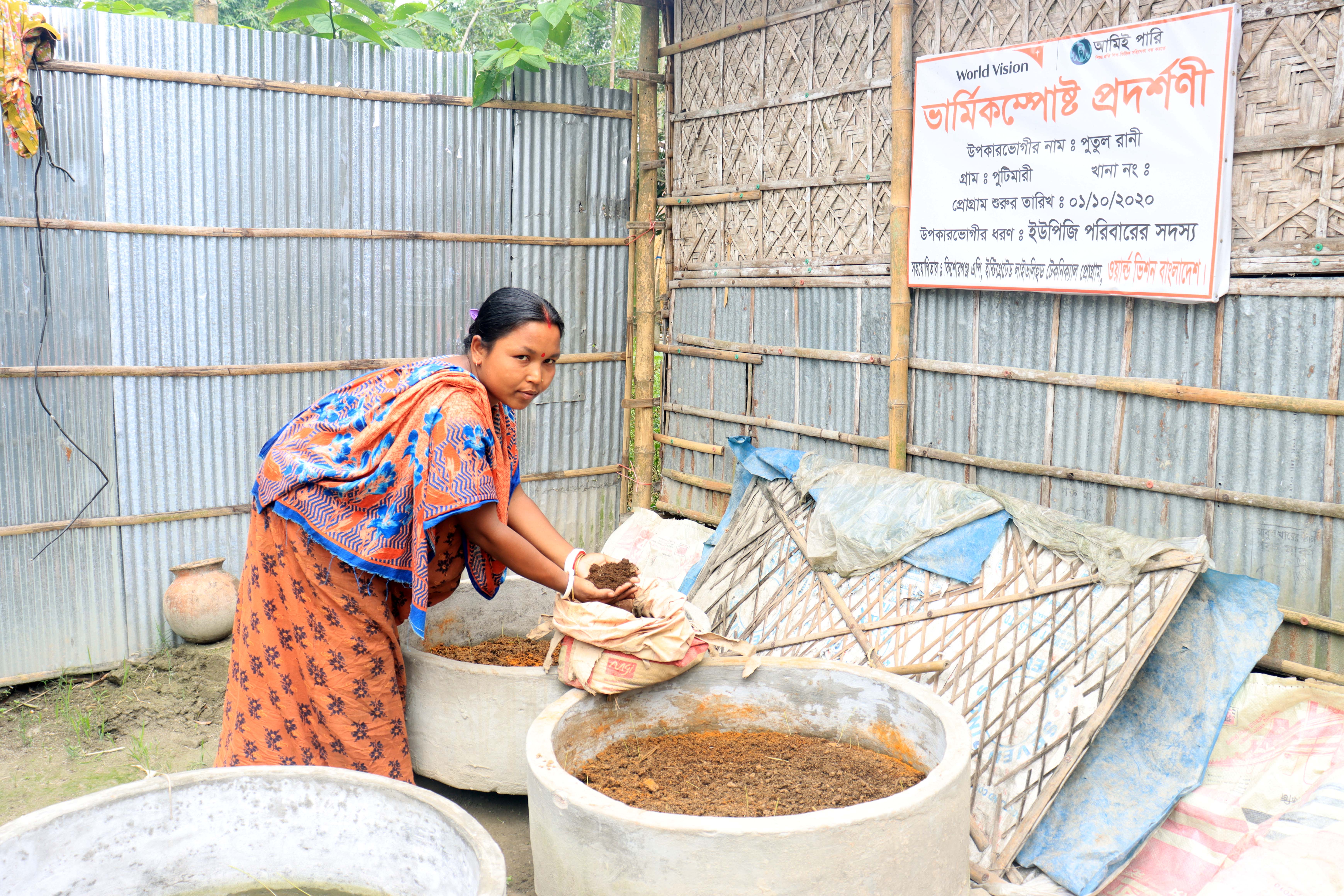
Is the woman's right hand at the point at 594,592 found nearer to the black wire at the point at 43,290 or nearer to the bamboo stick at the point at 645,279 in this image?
the black wire at the point at 43,290

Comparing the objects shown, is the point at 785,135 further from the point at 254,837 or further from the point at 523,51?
the point at 254,837

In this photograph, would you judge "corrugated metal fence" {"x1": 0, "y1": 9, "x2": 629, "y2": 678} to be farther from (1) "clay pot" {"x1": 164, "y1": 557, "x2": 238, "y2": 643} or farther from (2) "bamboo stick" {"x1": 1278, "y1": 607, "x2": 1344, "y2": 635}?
(2) "bamboo stick" {"x1": 1278, "y1": 607, "x2": 1344, "y2": 635}

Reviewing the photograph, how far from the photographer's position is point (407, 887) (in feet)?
7.04

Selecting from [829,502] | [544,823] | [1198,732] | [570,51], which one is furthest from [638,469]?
[570,51]

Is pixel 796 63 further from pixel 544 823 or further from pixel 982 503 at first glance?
pixel 544 823

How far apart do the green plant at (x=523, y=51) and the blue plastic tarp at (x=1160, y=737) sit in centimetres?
424

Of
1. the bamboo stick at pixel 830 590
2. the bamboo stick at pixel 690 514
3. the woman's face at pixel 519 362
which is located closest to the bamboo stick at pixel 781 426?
the bamboo stick at pixel 830 590

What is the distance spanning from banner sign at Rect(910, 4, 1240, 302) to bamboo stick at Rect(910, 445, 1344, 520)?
700mm

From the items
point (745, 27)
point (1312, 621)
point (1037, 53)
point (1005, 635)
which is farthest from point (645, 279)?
point (1312, 621)

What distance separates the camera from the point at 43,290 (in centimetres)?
502

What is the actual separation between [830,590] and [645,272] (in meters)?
2.79

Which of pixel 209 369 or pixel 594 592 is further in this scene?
pixel 209 369

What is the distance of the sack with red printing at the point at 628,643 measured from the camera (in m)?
2.92

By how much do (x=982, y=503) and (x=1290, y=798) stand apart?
1419 millimetres
